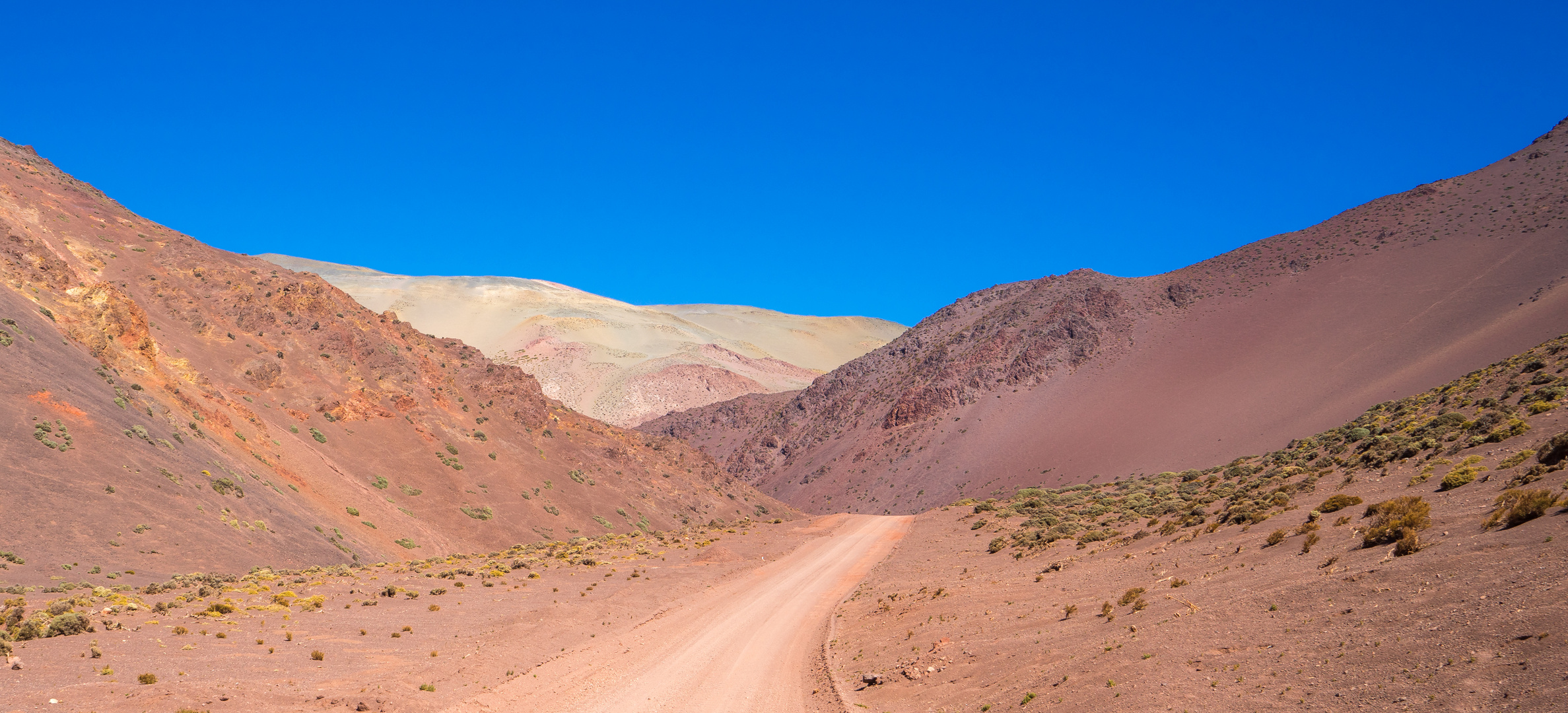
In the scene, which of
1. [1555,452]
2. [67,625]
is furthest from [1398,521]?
[67,625]

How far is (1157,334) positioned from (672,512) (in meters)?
54.7

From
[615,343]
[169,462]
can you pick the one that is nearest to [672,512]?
[169,462]

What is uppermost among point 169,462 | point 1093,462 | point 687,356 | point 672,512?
point 687,356

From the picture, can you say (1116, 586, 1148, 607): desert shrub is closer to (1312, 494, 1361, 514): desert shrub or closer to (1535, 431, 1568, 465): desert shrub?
(1312, 494, 1361, 514): desert shrub

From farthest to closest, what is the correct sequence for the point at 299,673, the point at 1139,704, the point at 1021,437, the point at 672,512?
the point at 1021,437, the point at 672,512, the point at 299,673, the point at 1139,704

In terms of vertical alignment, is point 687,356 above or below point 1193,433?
above

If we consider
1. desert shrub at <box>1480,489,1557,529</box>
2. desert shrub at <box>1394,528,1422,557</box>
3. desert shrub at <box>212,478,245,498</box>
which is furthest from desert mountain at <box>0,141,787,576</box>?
desert shrub at <box>1480,489,1557,529</box>

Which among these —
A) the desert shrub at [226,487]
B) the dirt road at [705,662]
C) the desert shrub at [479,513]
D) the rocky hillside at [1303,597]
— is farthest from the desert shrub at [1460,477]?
the desert shrub at [479,513]

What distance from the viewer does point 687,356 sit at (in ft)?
520

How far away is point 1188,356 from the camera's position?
262 ft

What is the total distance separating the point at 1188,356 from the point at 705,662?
73074mm

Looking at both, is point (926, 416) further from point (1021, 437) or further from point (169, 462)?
point (169, 462)

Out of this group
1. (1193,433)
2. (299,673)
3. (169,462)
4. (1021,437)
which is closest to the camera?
(299,673)

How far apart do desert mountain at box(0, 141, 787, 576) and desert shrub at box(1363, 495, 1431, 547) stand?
28.8m
